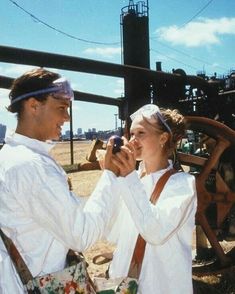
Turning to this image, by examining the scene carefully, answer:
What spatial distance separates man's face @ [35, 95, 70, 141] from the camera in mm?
1739

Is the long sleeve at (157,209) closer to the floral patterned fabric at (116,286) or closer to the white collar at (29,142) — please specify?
the floral patterned fabric at (116,286)

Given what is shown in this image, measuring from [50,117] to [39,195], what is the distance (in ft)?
1.54

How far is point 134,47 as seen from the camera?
13.9m

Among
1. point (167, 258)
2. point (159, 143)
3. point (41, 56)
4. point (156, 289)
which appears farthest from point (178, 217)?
point (41, 56)

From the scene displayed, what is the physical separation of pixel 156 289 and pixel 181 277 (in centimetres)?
14

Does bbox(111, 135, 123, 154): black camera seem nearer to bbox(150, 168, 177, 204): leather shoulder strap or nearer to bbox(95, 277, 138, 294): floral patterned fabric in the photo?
bbox(150, 168, 177, 204): leather shoulder strap

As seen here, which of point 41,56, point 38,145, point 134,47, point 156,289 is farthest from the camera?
point 134,47

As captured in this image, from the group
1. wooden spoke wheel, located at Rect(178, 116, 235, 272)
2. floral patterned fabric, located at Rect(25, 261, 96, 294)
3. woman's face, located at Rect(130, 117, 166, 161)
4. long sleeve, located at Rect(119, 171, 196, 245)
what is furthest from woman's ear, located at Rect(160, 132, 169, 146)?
wooden spoke wheel, located at Rect(178, 116, 235, 272)

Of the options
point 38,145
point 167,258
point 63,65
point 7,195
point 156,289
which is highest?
point 63,65

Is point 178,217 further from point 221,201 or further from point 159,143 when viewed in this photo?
point 221,201

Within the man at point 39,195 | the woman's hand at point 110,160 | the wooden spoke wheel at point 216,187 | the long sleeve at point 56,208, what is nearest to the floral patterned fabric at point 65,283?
the man at point 39,195

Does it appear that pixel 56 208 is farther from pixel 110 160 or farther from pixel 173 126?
pixel 173 126

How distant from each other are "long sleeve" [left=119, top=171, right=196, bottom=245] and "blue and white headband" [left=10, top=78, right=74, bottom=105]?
504mm

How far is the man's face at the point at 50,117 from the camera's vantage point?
5.71 feet
